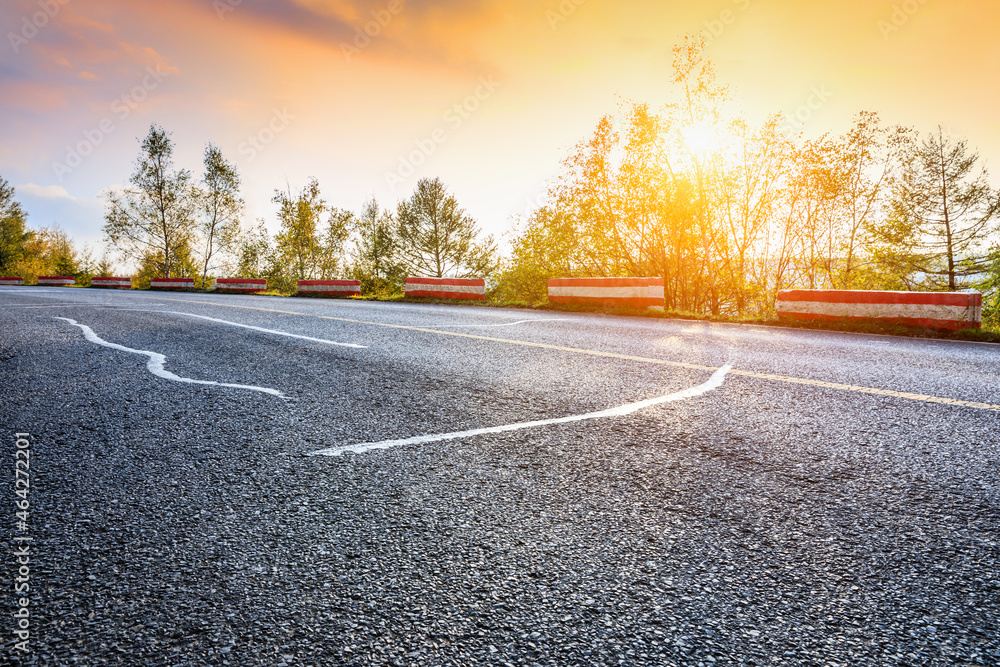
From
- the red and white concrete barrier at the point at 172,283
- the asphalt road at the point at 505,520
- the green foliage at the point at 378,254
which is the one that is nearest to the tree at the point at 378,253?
the green foliage at the point at 378,254

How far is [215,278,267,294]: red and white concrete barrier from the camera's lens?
27.7 meters

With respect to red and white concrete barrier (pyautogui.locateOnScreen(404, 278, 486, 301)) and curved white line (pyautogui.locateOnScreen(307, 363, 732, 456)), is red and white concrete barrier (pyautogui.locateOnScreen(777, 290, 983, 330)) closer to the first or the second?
curved white line (pyautogui.locateOnScreen(307, 363, 732, 456))

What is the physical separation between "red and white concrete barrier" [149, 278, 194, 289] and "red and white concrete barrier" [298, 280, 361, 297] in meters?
13.4

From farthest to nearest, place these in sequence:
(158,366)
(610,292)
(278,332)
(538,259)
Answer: (538,259) → (610,292) → (278,332) → (158,366)

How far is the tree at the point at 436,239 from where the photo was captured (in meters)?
45.0

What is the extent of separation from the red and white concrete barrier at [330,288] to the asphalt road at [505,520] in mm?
18624

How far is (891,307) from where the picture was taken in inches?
355

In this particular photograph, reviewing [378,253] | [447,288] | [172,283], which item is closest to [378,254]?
[378,253]

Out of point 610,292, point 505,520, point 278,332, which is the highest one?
point 610,292

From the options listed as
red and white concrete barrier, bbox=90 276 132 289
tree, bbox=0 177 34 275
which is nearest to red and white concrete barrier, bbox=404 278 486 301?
red and white concrete barrier, bbox=90 276 132 289

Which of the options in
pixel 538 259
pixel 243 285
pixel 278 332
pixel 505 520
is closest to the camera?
pixel 505 520

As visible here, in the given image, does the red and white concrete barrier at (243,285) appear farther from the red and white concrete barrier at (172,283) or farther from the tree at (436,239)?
the tree at (436,239)

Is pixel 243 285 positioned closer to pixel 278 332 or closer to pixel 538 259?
pixel 538 259

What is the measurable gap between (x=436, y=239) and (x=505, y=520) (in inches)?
1761
